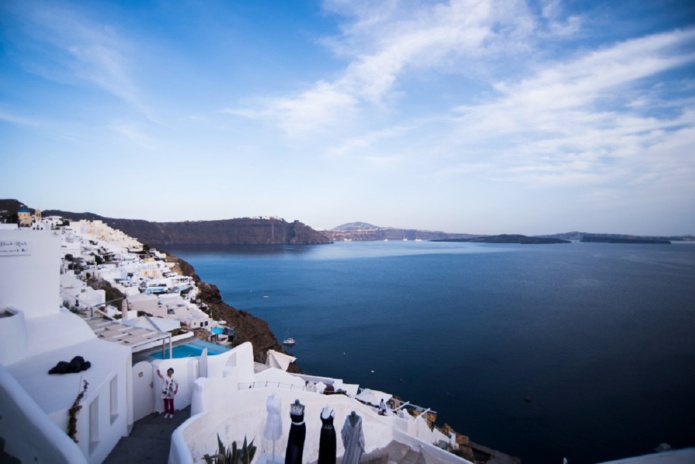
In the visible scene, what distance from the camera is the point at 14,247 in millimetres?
6336

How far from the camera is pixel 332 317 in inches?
1367

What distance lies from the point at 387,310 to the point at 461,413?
19.7 metres

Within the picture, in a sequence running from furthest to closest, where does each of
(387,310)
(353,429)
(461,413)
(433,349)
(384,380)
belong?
(387,310) < (433,349) < (384,380) < (461,413) < (353,429)

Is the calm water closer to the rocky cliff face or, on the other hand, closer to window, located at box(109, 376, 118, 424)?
window, located at box(109, 376, 118, 424)

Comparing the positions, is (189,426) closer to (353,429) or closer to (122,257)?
(353,429)

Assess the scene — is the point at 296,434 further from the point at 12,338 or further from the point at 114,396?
the point at 12,338

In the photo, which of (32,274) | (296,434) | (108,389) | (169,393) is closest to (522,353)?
(169,393)

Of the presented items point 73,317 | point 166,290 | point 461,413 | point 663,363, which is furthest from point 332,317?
point 73,317

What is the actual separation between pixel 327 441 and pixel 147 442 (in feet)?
8.99

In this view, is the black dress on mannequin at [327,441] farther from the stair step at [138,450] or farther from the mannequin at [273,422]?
the stair step at [138,450]

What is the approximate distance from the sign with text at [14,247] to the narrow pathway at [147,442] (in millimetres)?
3202

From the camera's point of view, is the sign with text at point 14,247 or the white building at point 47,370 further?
the sign with text at point 14,247

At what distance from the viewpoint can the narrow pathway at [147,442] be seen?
517 cm

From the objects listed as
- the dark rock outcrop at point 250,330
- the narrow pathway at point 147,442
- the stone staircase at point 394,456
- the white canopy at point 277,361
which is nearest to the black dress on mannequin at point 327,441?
the narrow pathway at point 147,442
